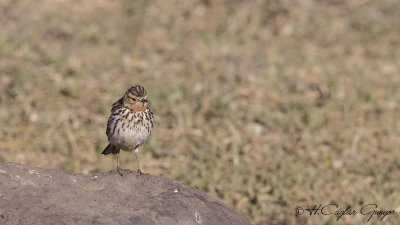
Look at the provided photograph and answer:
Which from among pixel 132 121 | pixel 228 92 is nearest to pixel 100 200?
pixel 132 121

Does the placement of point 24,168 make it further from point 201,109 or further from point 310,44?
point 310,44

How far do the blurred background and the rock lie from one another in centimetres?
244

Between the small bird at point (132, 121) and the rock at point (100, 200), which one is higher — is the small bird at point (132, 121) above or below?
above

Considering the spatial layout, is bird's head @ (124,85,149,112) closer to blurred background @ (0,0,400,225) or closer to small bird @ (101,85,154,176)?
small bird @ (101,85,154,176)

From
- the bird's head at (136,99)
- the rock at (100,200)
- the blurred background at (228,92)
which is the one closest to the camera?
the rock at (100,200)

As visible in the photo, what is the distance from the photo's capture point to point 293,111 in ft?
31.1

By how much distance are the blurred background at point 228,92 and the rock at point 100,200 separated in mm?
2443

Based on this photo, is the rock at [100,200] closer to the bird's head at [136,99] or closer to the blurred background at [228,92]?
the bird's head at [136,99]

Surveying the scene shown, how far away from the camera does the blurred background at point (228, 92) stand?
317 inches

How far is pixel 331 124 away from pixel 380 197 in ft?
6.24

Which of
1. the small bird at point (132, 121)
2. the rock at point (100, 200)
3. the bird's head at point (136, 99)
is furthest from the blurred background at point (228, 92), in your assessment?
the rock at point (100, 200)

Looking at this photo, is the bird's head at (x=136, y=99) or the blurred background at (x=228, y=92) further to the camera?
the blurred background at (x=228, y=92)

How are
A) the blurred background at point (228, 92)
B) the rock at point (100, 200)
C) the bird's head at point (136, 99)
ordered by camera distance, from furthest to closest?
1. the blurred background at point (228, 92)
2. the bird's head at point (136, 99)
3. the rock at point (100, 200)

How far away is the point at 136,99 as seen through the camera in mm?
6133
